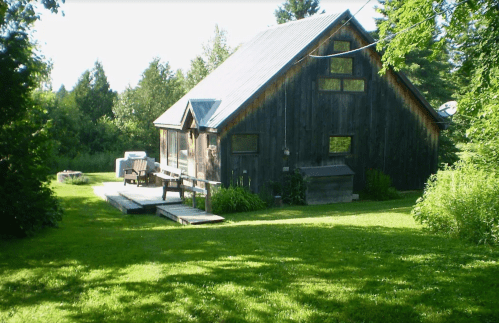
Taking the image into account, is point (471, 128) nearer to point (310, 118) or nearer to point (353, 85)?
point (310, 118)

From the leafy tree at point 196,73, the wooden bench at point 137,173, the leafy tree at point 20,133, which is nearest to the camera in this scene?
the leafy tree at point 20,133

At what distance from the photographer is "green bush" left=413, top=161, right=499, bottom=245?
9391 millimetres

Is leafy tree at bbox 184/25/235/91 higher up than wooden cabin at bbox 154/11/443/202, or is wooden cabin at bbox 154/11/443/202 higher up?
leafy tree at bbox 184/25/235/91

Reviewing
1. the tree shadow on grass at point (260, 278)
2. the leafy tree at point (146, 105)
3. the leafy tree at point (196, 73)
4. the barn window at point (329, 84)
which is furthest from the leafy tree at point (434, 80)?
the tree shadow on grass at point (260, 278)

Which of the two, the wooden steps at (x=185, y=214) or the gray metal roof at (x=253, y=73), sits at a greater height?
the gray metal roof at (x=253, y=73)

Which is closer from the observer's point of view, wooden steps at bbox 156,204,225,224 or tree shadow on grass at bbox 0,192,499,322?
tree shadow on grass at bbox 0,192,499,322

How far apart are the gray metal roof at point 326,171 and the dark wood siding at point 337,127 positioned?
311mm

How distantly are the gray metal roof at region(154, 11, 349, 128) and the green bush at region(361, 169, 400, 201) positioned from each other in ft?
19.6

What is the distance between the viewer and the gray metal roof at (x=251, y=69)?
18.9m

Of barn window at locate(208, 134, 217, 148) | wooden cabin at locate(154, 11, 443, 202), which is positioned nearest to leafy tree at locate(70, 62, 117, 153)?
wooden cabin at locate(154, 11, 443, 202)

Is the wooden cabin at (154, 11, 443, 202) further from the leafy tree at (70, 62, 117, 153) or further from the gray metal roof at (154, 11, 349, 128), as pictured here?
the leafy tree at (70, 62, 117, 153)

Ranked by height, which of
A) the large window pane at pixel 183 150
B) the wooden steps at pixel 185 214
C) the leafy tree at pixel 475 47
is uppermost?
the leafy tree at pixel 475 47

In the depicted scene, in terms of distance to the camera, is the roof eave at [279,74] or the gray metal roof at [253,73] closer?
the roof eave at [279,74]

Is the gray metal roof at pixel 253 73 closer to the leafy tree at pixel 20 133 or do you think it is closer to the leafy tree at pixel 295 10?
the leafy tree at pixel 20 133
